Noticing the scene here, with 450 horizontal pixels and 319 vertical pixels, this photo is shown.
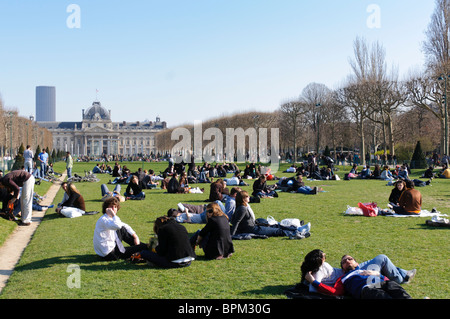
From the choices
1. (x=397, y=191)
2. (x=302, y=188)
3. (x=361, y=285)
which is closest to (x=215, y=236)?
(x=361, y=285)

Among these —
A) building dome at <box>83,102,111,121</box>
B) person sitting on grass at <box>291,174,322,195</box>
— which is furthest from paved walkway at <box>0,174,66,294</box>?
building dome at <box>83,102,111,121</box>

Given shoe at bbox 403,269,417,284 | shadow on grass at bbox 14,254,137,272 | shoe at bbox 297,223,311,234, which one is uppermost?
shoe at bbox 297,223,311,234

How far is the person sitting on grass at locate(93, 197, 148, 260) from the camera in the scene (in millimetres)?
7707

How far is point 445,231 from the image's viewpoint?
10.3m

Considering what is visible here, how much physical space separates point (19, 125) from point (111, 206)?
72.8m

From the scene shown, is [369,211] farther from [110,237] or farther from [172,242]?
[110,237]

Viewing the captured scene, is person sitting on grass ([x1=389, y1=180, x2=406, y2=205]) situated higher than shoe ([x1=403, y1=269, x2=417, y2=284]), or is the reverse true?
person sitting on grass ([x1=389, y1=180, x2=406, y2=205])

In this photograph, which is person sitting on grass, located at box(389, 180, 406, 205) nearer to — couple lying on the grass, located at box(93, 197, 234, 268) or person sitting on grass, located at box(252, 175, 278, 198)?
person sitting on grass, located at box(252, 175, 278, 198)

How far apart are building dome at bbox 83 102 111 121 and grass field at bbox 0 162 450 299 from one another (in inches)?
6166

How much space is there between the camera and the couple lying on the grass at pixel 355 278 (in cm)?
550

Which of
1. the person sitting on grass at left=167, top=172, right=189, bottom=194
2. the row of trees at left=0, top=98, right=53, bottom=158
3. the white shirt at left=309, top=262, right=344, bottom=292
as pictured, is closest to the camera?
the white shirt at left=309, top=262, right=344, bottom=292
